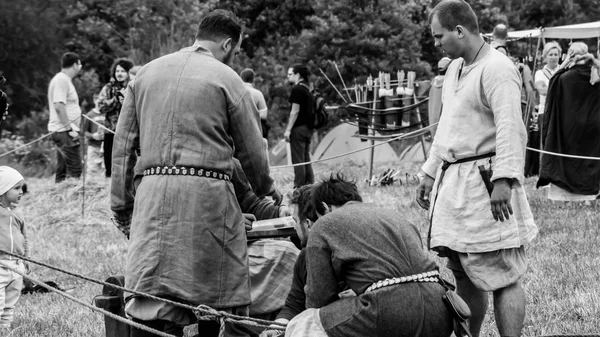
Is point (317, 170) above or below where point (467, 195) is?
below

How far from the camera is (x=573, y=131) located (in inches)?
397

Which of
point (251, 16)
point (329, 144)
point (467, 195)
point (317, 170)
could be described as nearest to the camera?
point (467, 195)

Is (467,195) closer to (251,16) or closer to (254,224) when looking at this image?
(254,224)

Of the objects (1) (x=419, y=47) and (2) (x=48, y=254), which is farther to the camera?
(1) (x=419, y=47)

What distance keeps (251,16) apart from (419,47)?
4669 millimetres

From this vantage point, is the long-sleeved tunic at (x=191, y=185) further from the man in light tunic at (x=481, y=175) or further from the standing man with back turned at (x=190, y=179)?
the man in light tunic at (x=481, y=175)

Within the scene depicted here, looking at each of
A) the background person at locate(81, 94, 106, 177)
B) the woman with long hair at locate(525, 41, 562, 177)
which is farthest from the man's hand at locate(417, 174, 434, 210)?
the background person at locate(81, 94, 106, 177)

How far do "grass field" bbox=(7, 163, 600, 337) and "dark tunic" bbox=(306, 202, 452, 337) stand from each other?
1.64m

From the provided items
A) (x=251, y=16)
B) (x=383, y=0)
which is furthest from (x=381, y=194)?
(x=251, y=16)

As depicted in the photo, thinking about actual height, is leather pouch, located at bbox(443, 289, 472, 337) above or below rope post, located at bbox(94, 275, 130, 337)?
above

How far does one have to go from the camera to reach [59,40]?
25.5 meters

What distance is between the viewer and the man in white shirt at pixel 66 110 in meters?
12.3

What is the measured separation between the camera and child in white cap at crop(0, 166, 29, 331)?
6094mm

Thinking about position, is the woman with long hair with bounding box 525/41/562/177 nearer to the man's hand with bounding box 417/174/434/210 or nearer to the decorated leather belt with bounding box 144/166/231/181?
the man's hand with bounding box 417/174/434/210
